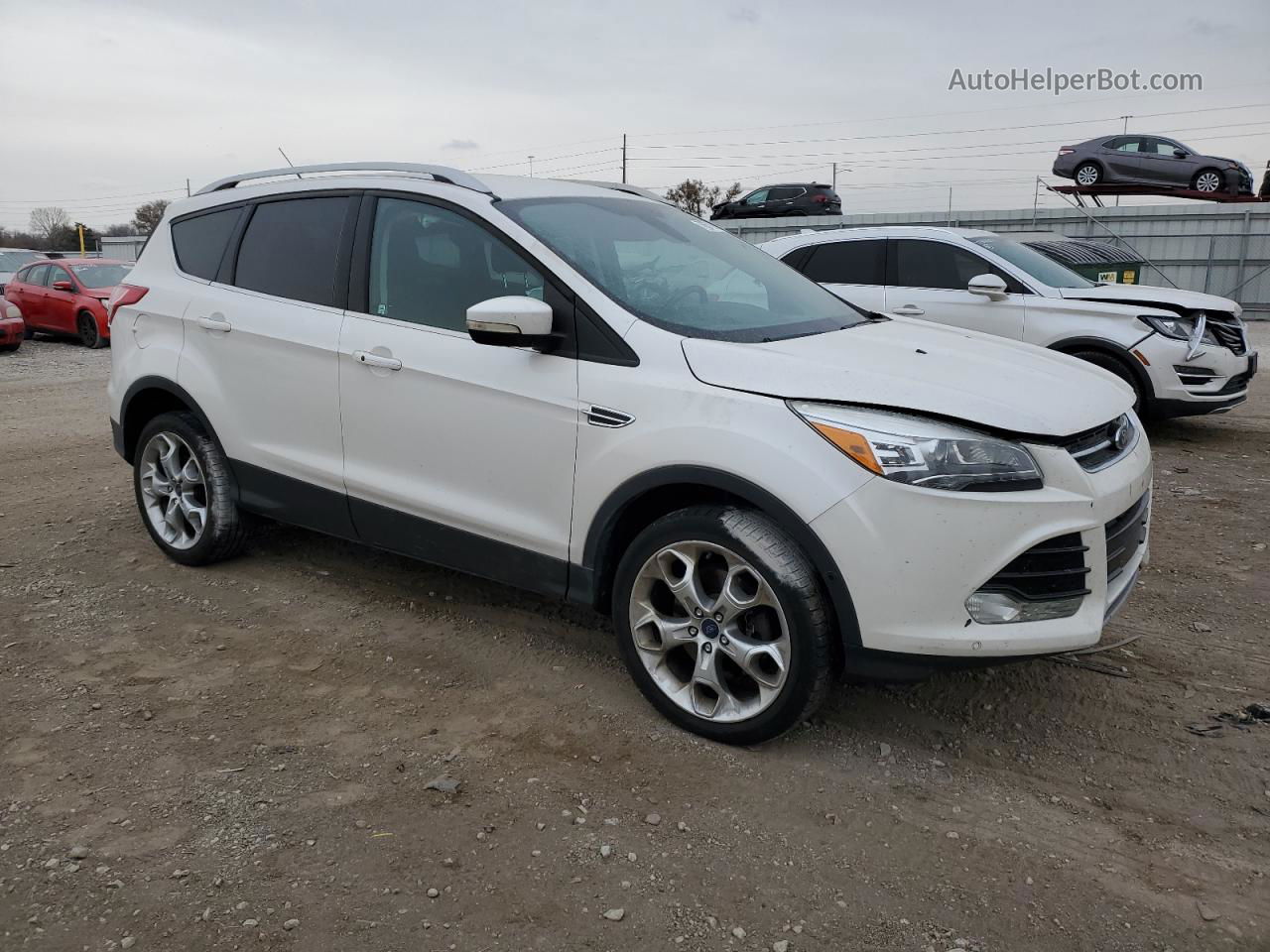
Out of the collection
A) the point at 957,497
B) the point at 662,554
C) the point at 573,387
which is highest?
the point at 573,387

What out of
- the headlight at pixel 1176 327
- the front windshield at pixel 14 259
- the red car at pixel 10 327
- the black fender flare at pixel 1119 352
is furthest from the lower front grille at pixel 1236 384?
the front windshield at pixel 14 259

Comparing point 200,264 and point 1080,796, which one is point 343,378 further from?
point 1080,796

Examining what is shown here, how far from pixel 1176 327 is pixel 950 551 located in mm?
6455

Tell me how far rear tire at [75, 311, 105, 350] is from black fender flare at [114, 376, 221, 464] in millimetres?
12694

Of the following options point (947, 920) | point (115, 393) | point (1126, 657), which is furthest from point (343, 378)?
point (1126, 657)

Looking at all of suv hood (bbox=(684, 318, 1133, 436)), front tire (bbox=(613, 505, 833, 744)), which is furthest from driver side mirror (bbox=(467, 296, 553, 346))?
front tire (bbox=(613, 505, 833, 744))

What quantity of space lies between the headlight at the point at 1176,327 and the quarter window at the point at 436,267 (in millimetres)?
6316

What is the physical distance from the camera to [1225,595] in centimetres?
465

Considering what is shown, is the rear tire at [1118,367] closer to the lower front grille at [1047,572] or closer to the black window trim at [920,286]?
the black window trim at [920,286]

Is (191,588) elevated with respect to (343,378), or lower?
lower

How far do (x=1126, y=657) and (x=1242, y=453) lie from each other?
4.76 metres

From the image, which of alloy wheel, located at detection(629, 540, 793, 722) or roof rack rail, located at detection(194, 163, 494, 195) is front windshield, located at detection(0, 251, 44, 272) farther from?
alloy wheel, located at detection(629, 540, 793, 722)

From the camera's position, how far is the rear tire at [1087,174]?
23.2 metres

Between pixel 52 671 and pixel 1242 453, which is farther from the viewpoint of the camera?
pixel 1242 453
